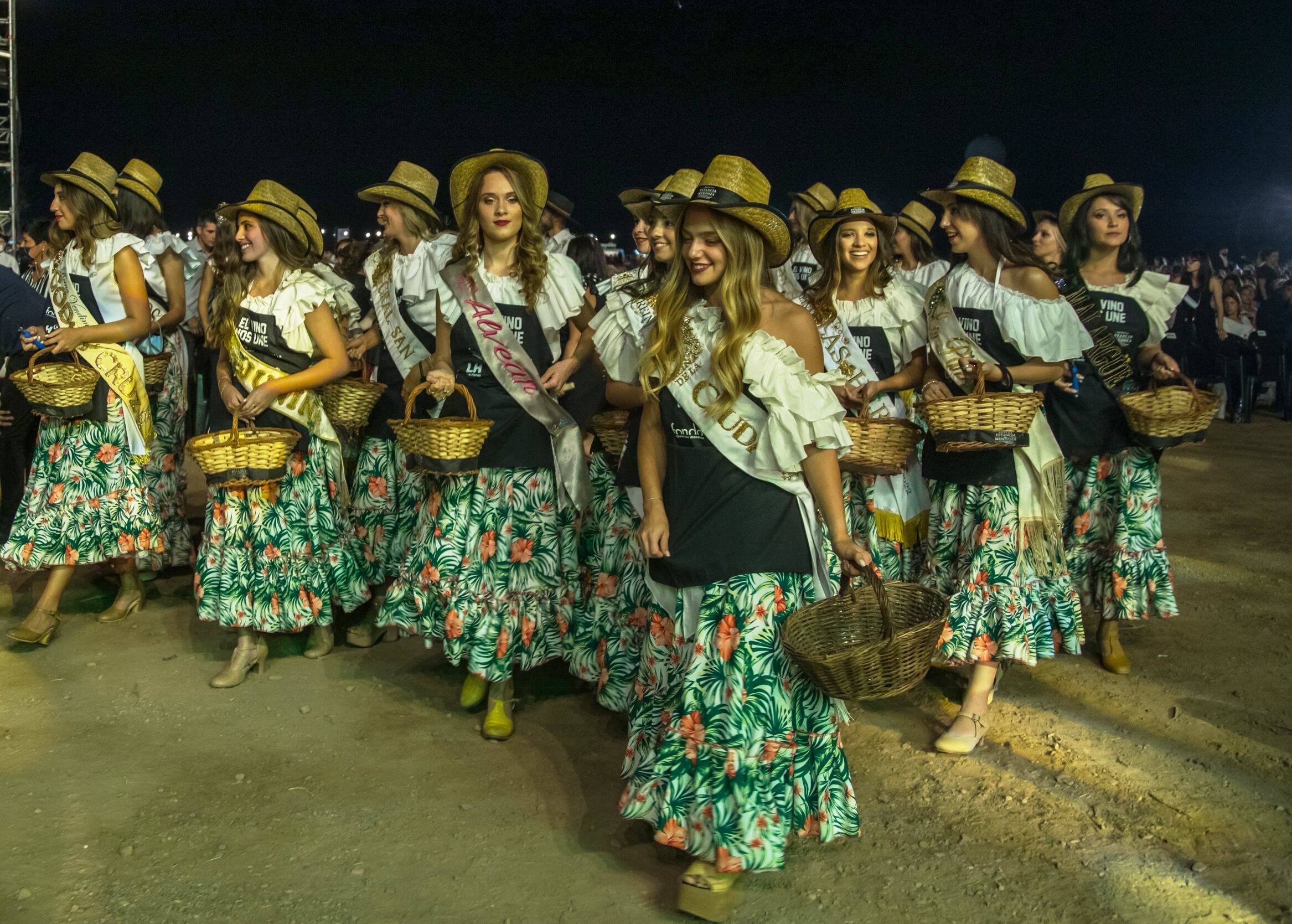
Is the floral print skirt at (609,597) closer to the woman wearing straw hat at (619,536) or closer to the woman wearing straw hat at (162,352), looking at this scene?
the woman wearing straw hat at (619,536)

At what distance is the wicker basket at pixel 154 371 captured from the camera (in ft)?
18.5

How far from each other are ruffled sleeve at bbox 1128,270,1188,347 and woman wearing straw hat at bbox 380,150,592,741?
8.45 ft

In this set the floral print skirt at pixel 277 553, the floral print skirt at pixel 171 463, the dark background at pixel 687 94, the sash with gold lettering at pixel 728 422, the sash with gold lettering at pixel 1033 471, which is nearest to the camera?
the sash with gold lettering at pixel 728 422

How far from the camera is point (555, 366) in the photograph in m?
4.32

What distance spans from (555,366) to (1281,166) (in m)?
32.8

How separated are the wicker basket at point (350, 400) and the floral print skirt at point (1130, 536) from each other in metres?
3.43

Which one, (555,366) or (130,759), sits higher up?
(555,366)

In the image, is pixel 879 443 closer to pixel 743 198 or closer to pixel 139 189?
pixel 743 198

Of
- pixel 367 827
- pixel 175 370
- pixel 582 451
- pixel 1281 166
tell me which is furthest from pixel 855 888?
pixel 1281 166

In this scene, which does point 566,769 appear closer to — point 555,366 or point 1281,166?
point 555,366

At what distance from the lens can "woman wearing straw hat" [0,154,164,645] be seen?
5285 millimetres

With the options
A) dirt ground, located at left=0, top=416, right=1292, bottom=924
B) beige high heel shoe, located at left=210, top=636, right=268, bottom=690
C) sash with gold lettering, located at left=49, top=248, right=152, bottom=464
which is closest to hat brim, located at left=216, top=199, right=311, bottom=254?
sash with gold lettering, located at left=49, top=248, right=152, bottom=464

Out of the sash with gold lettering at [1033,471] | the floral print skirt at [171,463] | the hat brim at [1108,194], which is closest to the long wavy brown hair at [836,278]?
the sash with gold lettering at [1033,471]

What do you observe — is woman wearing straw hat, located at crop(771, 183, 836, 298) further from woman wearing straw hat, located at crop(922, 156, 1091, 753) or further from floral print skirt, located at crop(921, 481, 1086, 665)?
floral print skirt, located at crop(921, 481, 1086, 665)
